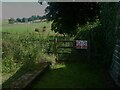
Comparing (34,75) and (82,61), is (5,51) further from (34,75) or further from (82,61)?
(34,75)

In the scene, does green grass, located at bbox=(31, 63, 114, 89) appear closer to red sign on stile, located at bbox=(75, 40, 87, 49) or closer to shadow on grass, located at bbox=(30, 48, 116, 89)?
shadow on grass, located at bbox=(30, 48, 116, 89)

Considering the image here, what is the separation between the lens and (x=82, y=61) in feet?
51.5

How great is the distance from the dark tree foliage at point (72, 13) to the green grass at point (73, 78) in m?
3.23

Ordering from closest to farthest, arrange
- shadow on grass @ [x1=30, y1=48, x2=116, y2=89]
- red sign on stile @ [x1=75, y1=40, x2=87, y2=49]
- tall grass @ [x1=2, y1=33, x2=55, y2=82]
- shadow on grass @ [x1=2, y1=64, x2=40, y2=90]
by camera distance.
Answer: shadow on grass @ [x1=30, y1=48, x2=116, y2=89] < shadow on grass @ [x1=2, y1=64, x2=40, y2=90] < tall grass @ [x1=2, y1=33, x2=55, y2=82] < red sign on stile @ [x1=75, y1=40, x2=87, y2=49]

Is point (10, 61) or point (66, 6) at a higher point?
point (66, 6)

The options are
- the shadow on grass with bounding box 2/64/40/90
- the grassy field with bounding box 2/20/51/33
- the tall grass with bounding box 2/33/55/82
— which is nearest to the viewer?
the shadow on grass with bounding box 2/64/40/90

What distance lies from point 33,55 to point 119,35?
5.77 metres

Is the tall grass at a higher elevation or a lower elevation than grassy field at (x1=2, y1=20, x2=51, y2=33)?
lower

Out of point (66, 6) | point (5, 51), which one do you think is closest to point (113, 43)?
point (66, 6)

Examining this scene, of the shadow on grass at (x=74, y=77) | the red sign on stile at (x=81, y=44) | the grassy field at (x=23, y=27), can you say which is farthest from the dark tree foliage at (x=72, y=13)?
the grassy field at (x=23, y=27)

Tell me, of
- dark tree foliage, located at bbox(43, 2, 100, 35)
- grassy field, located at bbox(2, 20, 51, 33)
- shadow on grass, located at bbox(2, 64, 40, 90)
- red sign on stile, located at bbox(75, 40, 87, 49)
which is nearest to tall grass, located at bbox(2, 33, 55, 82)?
shadow on grass, located at bbox(2, 64, 40, 90)

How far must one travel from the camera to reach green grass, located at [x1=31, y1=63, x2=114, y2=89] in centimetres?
1007

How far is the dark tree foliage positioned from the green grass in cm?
323

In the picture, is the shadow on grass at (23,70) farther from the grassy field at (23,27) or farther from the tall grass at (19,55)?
the grassy field at (23,27)
